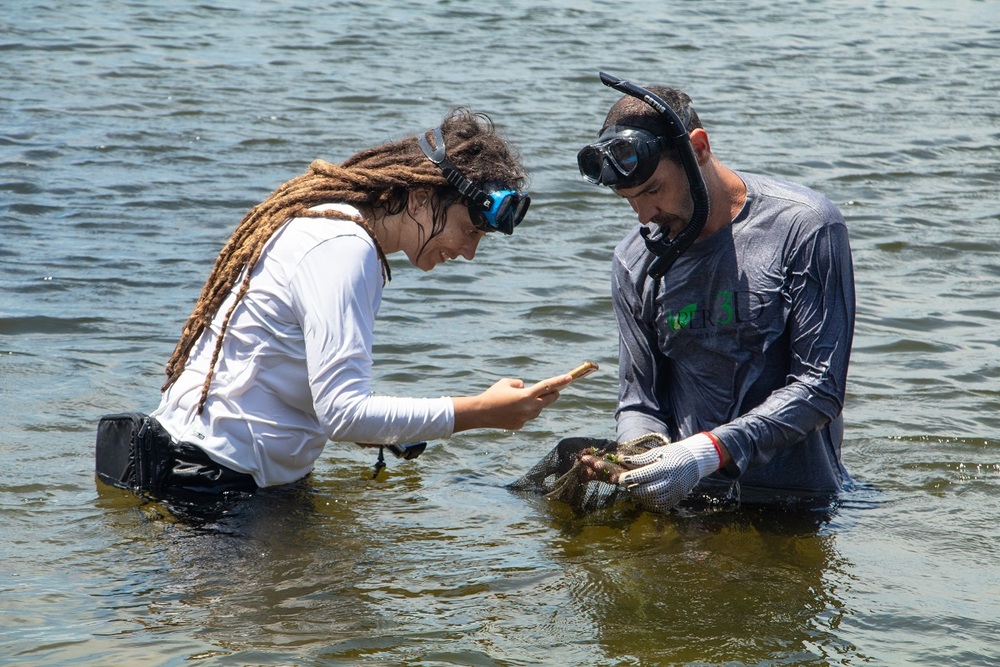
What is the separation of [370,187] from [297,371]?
624 millimetres

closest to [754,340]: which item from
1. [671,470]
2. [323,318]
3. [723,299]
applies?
[723,299]

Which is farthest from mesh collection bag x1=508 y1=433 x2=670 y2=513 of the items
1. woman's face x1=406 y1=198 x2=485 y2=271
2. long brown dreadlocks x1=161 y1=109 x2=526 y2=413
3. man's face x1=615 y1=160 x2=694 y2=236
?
long brown dreadlocks x1=161 y1=109 x2=526 y2=413

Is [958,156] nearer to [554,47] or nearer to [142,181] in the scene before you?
[554,47]

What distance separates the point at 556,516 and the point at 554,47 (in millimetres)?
11691

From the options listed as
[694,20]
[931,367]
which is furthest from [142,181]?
[694,20]

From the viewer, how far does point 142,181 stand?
983 cm

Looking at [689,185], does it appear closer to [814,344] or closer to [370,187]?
[814,344]

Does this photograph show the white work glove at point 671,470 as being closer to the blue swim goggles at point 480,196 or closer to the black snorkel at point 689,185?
the black snorkel at point 689,185

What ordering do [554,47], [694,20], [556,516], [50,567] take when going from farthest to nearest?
[694,20] < [554,47] < [556,516] < [50,567]

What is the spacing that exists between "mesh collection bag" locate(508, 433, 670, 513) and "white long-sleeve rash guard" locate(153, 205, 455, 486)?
2.46 ft

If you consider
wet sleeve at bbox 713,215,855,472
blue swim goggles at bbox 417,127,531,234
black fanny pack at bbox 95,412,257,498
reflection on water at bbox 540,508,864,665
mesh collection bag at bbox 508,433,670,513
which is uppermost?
blue swim goggles at bbox 417,127,531,234

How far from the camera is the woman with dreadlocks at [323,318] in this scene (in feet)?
12.2

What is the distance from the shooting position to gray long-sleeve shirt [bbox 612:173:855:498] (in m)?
4.22

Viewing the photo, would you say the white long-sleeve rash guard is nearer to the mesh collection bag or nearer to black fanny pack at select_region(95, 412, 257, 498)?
black fanny pack at select_region(95, 412, 257, 498)
